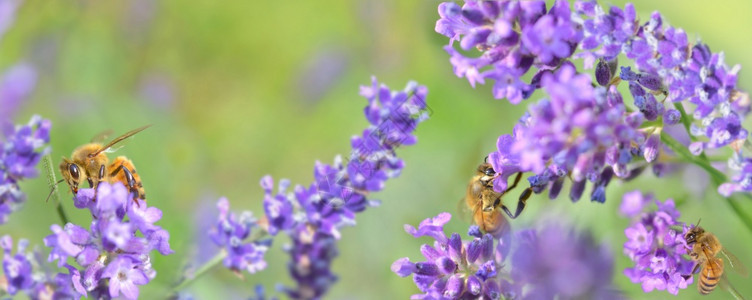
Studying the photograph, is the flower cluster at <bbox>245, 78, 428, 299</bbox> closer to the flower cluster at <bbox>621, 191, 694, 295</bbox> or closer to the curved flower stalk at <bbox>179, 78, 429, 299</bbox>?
the curved flower stalk at <bbox>179, 78, 429, 299</bbox>

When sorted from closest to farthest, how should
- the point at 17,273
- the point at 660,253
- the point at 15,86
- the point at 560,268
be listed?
the point at 560,268
the point at 660,253
the point at 17,273
the point at 15,86

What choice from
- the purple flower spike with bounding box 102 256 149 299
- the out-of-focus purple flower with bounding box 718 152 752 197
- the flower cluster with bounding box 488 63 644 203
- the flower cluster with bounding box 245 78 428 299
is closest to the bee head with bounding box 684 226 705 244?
the out-of-focus purple flower with bounding box 718 152 752 197

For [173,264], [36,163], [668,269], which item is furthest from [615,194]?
[36,163]

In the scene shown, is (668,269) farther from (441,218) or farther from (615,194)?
(615,194)

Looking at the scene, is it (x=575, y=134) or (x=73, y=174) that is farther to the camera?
(x=73, y=174)

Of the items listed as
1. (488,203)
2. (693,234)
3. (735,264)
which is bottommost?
(735,264)

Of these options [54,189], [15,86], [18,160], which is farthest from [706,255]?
[15,86]

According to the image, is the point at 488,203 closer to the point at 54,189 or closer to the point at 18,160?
the point at 54,189
